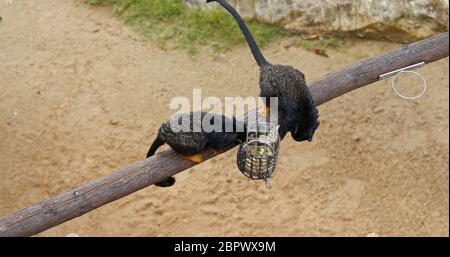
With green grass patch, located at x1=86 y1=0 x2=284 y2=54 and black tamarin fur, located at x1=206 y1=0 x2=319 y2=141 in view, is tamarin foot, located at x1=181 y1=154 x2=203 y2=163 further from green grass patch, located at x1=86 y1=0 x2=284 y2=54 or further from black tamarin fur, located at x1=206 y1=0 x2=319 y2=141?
green grass patch, located at x1=86 y1=0 x2=284 y2=54

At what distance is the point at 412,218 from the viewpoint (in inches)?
179

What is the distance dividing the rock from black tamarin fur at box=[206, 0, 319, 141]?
2.33 m

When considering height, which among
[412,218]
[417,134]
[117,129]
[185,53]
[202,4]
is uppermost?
[202,4]

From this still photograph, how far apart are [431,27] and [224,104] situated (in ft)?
6.25

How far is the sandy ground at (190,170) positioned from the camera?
4289 millimetres

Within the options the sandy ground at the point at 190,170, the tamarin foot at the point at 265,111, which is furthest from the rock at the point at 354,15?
the tamarin foot at the point at 265,111

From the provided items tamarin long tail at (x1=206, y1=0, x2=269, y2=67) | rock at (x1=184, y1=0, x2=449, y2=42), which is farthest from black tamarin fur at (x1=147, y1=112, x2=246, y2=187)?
rock at (x1=184, y1=0, x2=449, y2=42)

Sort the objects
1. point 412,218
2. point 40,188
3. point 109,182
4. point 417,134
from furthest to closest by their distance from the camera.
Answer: point 417,134 → point 412,218 → point 40,188 → point 109,182

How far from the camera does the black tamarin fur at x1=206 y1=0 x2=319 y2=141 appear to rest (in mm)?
2699

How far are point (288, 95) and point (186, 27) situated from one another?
8.37 feet

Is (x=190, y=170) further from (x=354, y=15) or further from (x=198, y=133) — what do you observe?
(x=198, y=133)

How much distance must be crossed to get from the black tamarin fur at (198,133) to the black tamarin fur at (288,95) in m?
0.30

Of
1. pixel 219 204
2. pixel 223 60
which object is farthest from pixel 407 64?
pixel 223 60

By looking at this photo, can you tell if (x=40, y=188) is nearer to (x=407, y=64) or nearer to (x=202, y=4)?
(x=202, y=4)
